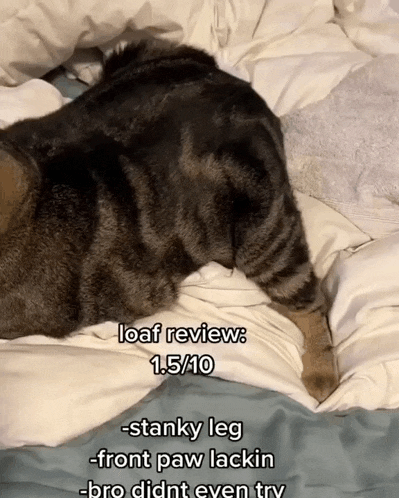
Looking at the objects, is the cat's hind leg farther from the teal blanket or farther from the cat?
the teal blanket

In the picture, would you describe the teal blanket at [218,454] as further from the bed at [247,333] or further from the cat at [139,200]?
the cat at [139,200]

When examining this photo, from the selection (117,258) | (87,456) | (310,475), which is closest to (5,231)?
(117,258)

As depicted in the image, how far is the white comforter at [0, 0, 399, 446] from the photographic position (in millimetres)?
1174

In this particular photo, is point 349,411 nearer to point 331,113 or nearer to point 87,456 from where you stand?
point 87,456

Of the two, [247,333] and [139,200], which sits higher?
[139,200]

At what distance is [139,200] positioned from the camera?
1163 mm

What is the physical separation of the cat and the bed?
0.28 ft

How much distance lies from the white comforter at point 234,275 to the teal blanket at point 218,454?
4cm

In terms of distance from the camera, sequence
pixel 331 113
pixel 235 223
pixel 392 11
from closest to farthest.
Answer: pixel 235 223, pixel 331 113, pixel 392 11

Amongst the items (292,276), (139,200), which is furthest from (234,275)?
Answer: (139,200)

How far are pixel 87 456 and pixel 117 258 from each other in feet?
1.22

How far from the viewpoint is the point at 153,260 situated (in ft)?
3.99

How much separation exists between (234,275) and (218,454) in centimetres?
41

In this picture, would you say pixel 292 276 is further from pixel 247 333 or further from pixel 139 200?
pixel 139 200
